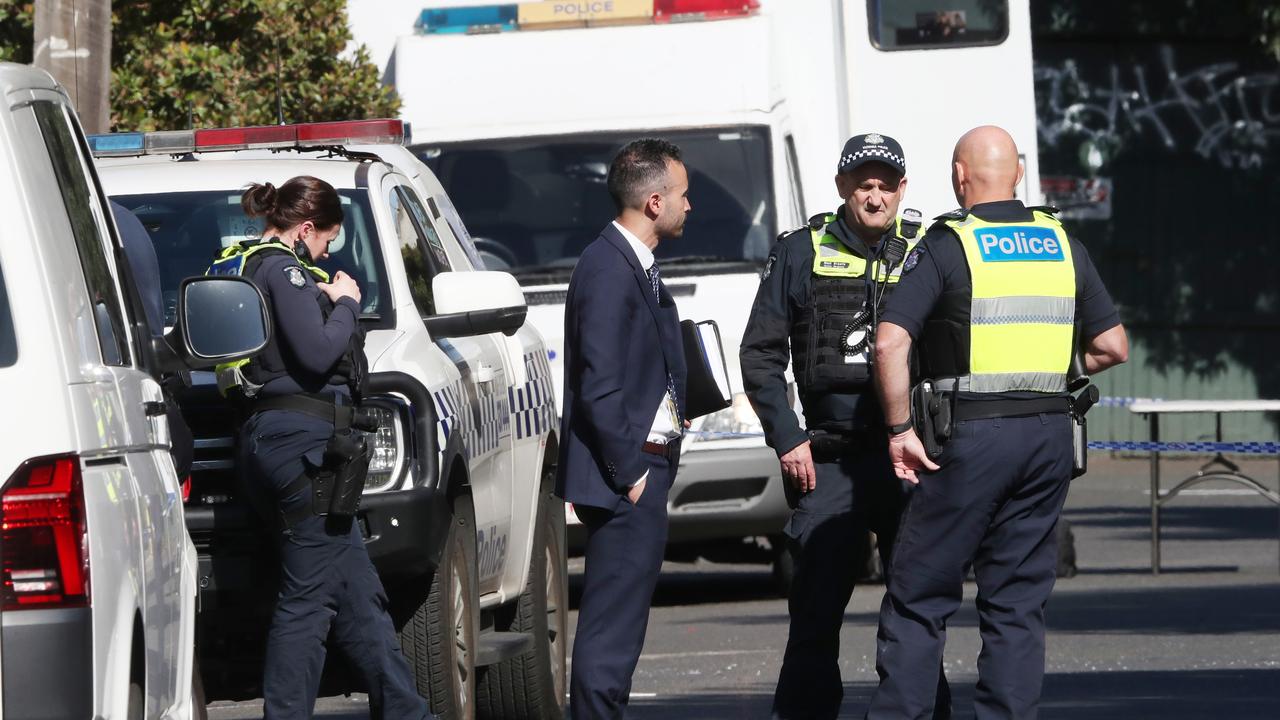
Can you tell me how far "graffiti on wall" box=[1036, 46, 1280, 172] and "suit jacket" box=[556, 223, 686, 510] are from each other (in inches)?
654

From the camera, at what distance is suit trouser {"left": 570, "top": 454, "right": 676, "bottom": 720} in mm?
6562

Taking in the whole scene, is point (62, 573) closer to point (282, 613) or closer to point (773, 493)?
point (282, 613)

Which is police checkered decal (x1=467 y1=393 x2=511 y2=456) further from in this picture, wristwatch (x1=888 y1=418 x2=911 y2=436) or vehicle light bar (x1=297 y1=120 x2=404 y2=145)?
→ wristwatch (x1=888 y1=418 x2=911 y2=436)

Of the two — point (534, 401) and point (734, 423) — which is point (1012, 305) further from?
point (734, 423)

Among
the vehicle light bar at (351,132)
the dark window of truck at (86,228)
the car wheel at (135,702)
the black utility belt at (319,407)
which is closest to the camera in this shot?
the car wheel at (135,702)

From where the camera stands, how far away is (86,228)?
4.70 meters

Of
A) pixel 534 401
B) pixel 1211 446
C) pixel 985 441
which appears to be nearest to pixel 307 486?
pixel 985 441

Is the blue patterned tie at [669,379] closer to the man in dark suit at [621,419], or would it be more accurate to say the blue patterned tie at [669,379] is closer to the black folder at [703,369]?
the man in dark suit at [621,419]

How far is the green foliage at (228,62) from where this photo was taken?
12852 mm

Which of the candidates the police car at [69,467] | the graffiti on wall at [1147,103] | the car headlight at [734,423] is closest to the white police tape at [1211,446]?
the car headlight at [734,423]

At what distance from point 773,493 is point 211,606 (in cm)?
574

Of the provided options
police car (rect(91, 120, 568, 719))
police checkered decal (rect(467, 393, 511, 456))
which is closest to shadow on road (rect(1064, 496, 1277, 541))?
police car (rect(91, 120, 568, 719))

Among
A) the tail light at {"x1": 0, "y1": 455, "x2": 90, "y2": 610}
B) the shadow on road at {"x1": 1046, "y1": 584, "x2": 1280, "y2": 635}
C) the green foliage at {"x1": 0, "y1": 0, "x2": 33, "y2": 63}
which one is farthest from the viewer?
the green foliage at {"x1": 0, "y1": 0, "x2": 33, "y2": 63}

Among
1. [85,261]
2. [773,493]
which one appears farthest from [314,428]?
[773,493]
